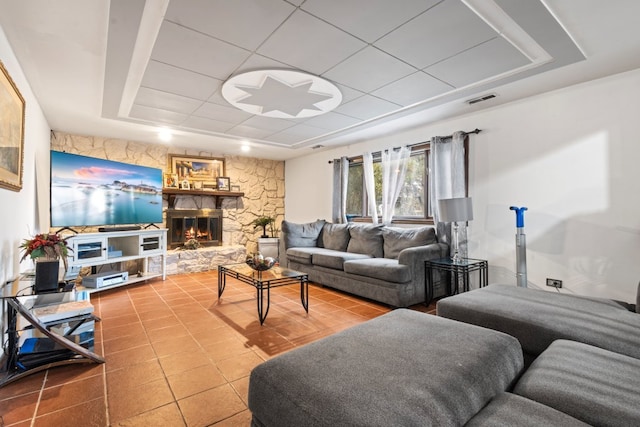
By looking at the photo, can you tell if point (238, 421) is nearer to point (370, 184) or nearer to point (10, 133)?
→ point (10, 133)

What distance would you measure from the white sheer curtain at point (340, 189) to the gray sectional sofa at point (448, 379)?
380 centimetres

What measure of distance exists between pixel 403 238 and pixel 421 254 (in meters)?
0.58

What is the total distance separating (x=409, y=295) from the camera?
340cm

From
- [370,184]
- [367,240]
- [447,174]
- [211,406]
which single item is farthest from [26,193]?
[447,174]

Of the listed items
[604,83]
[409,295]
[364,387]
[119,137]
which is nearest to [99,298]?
[119,137]

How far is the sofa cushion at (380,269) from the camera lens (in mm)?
3330

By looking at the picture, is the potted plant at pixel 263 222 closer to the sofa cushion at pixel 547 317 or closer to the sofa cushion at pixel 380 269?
the sofa cushion at pixel 380 269

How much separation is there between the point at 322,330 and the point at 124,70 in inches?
111

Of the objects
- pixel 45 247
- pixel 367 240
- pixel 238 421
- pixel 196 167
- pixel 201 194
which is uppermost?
pixel 196 167

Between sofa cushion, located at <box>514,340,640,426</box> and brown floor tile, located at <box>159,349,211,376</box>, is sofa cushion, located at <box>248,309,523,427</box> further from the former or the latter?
brown floor tile, located at <box>159,349,211,376</box>

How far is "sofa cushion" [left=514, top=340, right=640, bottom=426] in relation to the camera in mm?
978

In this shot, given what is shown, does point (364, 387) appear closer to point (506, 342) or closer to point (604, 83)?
point (506, 342)

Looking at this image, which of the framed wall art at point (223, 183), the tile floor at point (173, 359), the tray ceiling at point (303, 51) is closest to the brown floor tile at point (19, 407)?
the tile floor at point (173, 359)

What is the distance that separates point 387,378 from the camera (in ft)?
3.58
